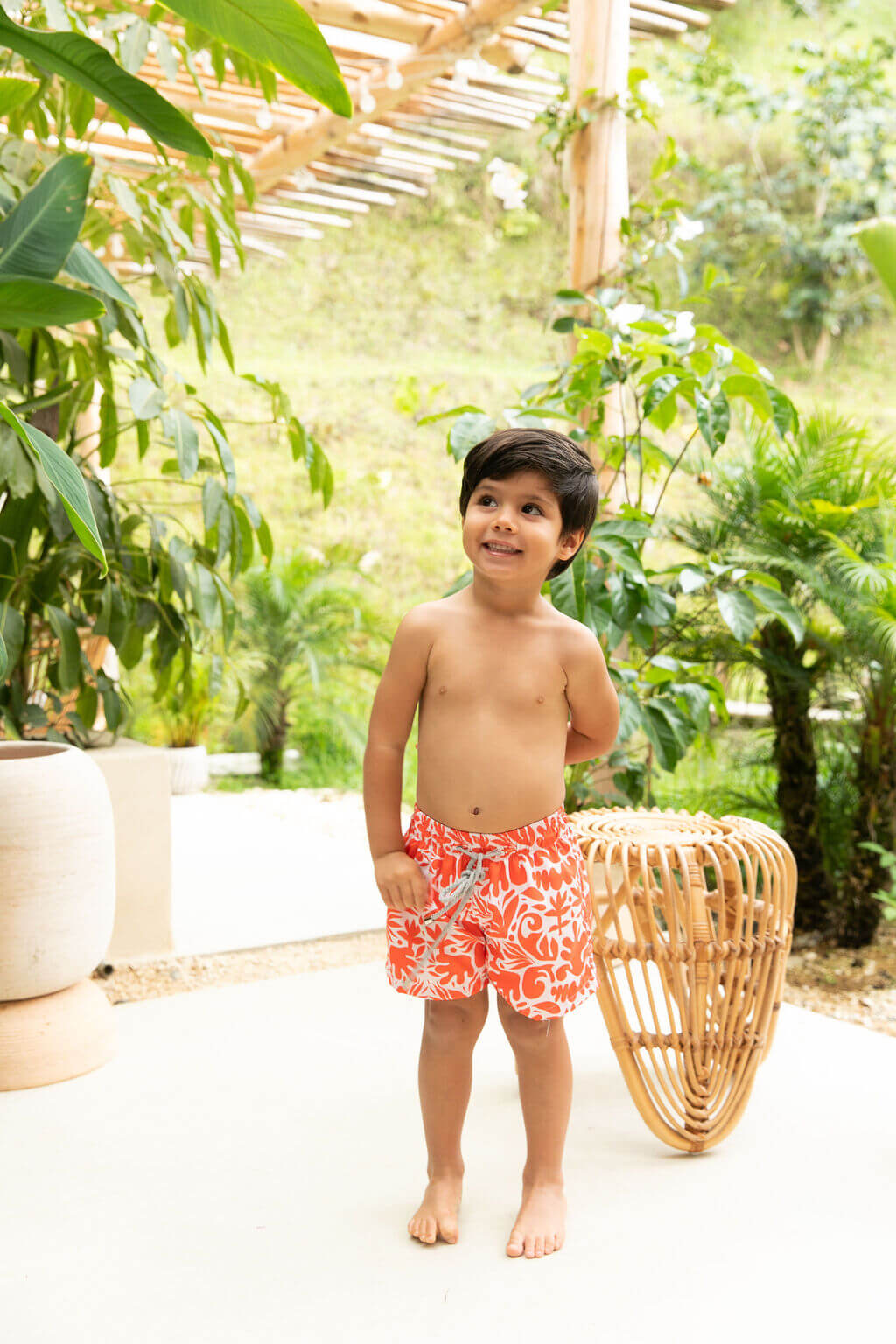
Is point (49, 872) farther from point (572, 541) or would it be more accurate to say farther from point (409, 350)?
point (409, 350)

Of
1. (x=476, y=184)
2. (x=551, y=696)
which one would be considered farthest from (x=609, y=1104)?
(x=476, y=184)

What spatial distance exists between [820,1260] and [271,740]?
4.49m

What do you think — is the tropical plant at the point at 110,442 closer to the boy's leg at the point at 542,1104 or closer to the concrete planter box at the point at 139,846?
the concrete planter box at the point at 139,846

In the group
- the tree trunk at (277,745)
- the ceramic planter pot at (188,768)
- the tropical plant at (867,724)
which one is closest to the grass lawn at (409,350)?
the tree trunk at (277,745)

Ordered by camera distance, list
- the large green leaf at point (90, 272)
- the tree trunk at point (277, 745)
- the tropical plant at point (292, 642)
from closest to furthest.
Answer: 1. the large green leaf at point (90, 272)
2. the tropical plant at point (292, 642)
3. the tree trunk at point (277, 745)

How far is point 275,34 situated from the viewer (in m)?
1.04

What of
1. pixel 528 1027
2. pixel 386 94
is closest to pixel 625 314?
pixel 386 94

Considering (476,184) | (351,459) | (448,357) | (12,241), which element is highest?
(476,184)

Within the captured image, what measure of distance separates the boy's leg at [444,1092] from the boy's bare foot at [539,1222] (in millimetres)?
90

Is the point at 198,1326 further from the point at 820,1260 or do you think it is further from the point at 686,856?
the point at 686,856

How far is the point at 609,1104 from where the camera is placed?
2090 millimetres

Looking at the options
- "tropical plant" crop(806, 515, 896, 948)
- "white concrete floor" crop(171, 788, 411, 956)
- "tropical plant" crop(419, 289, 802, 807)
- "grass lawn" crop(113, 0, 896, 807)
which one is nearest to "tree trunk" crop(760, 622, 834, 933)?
"tropical plant" crop(806, 515, 896, 948)

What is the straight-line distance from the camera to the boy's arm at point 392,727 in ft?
5.31

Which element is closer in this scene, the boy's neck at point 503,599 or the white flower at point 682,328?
the boy's neck at point 503,599
